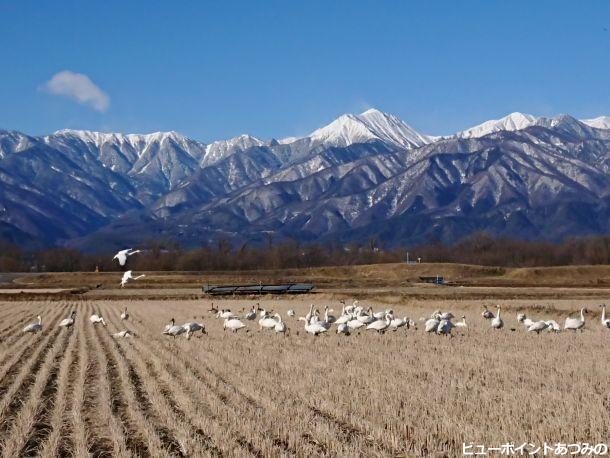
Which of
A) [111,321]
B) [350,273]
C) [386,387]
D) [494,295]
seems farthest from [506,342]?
[350,273]

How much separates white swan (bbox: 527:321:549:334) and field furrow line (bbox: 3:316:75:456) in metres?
14.6

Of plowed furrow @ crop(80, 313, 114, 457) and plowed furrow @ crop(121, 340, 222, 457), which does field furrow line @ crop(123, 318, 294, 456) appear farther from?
plowed furrow @ crop(80, 313, 114, 457)

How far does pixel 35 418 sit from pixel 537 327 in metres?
17.0

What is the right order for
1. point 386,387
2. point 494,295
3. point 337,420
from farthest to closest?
point 494,295, point 386,387, point 337,420

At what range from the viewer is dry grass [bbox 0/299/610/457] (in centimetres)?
1019

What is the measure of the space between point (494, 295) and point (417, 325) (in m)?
26.8

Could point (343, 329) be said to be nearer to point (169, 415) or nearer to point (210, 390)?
point (210, 390)

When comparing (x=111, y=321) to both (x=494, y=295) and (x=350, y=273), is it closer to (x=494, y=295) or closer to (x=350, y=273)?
(x=494, y=295)

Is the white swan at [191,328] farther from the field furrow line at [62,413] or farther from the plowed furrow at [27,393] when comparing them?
the field furrow line at [62,413]

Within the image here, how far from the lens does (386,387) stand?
13.9m

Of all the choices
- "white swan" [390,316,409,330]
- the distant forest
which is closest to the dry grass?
"white swan" [390,316,409,330]

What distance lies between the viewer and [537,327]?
80.3ft

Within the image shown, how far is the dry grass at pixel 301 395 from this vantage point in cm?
1019

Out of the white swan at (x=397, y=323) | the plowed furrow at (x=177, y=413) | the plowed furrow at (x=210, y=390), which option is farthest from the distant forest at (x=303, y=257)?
the plowed furrow at (x=177, y=413)
